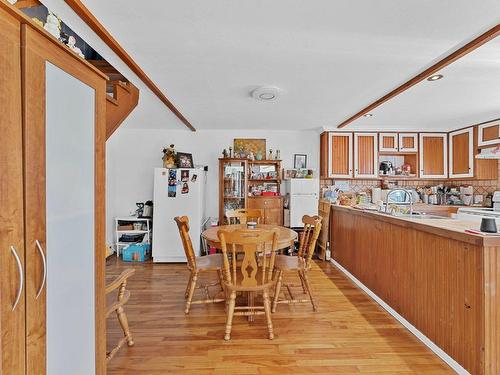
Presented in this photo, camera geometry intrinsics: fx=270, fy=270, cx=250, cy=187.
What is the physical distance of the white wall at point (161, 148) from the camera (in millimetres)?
5000

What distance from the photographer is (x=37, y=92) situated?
3.33 feet

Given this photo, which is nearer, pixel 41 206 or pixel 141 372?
pixel 41 206

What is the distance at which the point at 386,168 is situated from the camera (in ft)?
16.1

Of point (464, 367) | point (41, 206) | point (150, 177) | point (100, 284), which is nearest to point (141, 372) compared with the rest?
point (100, 284)

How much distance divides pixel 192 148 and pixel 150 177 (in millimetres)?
946

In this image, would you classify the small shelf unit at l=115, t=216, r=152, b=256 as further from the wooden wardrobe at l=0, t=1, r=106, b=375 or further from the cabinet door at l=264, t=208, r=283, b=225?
the wooden wardrobe at l=0, t=1, r=106, b=375

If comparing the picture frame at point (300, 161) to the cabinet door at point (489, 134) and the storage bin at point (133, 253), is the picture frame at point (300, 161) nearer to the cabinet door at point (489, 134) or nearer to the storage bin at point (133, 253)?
the cabinet door at point (489, 134)

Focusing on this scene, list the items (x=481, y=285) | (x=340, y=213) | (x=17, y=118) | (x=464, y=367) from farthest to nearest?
(x=340, y=213)
(x=464, y=367)
(x=481, y=285)
(x=17, y=118)

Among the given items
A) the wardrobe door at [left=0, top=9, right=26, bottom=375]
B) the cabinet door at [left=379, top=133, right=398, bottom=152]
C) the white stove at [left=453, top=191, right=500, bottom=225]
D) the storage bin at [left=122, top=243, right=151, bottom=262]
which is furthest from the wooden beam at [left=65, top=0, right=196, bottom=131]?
the white stove at [left=453, top=191, right=500, bottom=225]

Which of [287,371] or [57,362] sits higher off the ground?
[57,362]

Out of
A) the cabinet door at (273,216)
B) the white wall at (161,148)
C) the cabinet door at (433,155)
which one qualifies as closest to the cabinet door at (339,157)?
the white wall at (161,148)

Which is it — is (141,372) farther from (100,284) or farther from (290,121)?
(290,121)

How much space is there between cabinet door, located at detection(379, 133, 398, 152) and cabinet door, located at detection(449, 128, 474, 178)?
99 centimetres

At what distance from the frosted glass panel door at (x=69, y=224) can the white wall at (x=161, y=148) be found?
375 cm
